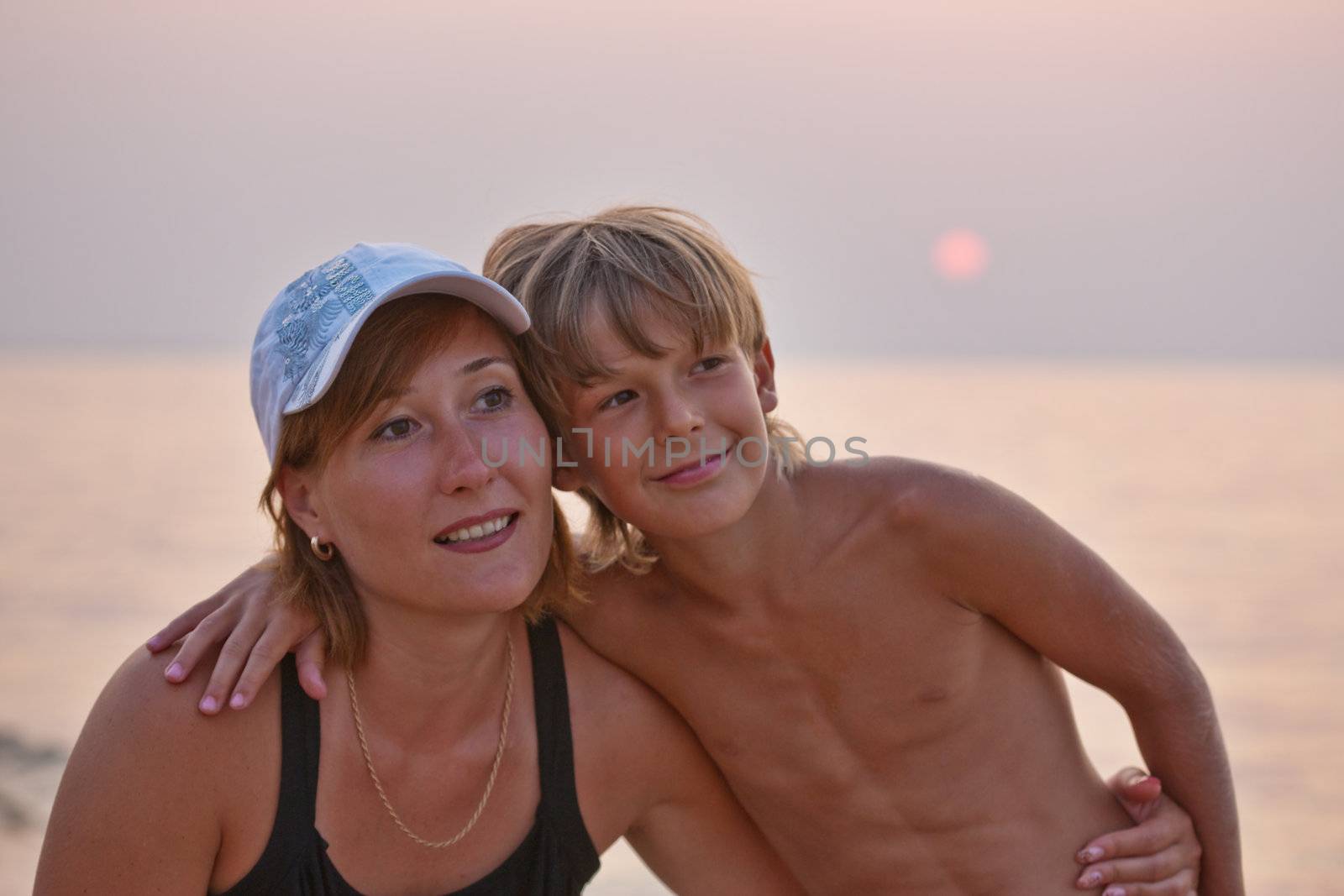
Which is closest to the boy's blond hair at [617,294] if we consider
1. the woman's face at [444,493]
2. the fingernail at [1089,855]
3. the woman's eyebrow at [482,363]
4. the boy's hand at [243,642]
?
the woman's eyebrow at [482,363]

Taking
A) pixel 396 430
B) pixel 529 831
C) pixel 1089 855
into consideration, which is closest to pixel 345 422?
pixel 396 430

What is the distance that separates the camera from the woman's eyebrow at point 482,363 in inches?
111

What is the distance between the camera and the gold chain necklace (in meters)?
2.99

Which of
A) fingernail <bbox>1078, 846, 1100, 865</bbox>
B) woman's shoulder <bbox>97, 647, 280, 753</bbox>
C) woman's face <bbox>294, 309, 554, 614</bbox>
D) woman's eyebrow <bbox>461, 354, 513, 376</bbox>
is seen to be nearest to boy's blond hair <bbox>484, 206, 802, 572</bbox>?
woman's eyebrow <bbox>461, 354, 513, 376</bbox>

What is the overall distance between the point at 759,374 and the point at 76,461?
16.4 meters

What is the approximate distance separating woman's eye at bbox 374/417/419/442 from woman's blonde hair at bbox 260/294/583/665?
0.05 metres

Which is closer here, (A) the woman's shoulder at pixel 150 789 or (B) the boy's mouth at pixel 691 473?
(A) the woman's shoulder at pixel 150 789

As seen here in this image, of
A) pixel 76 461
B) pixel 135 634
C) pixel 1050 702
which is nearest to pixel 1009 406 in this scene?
pixel 76 461

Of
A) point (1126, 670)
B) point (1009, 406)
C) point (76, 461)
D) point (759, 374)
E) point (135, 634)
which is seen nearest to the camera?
point (1126, 670)

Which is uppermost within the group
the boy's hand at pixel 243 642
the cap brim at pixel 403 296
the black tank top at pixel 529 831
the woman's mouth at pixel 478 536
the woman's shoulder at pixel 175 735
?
the cap brim at pixel 403 296

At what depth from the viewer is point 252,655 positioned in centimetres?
281

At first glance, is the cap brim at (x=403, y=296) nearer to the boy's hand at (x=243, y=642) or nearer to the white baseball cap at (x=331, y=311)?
the white baseball cap at (x=331, y=311)

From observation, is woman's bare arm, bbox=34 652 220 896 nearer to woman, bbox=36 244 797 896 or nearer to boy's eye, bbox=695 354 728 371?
woman, bbox=36 244 797 896

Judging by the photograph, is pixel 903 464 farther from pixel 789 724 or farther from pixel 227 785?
pixel 227 785
